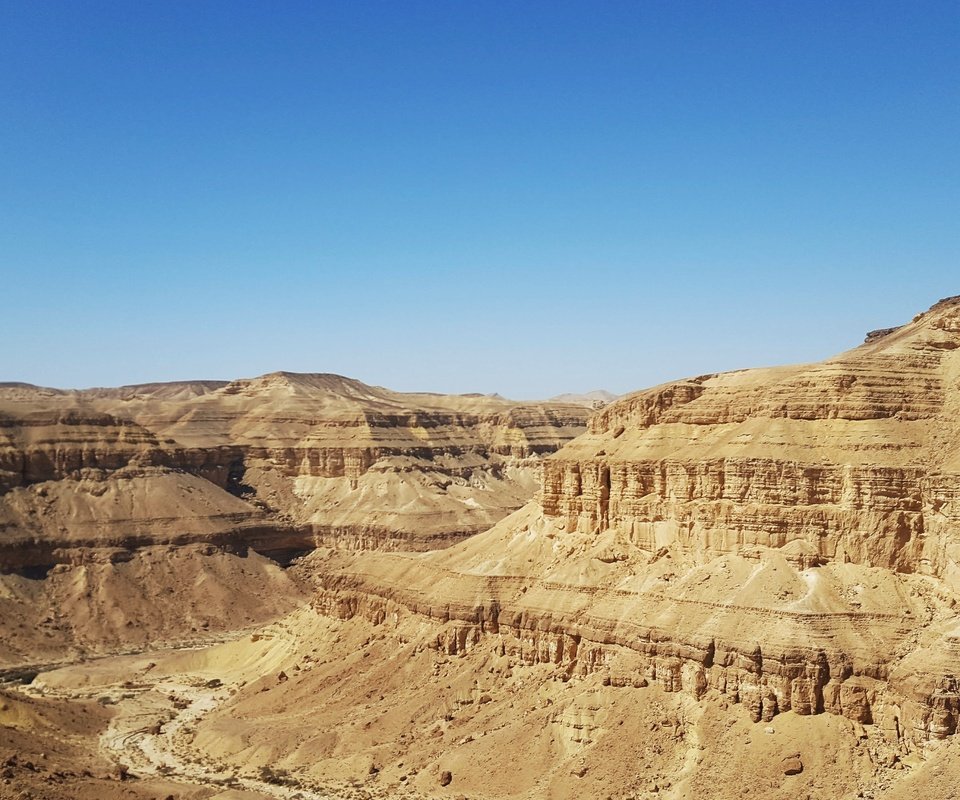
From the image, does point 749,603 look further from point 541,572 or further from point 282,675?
point 282,675

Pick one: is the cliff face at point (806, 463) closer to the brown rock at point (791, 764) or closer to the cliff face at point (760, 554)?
the cliff face at point (760, 554)

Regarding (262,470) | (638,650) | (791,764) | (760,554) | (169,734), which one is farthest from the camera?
(262,470)

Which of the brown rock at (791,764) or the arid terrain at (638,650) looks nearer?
the brown rock at (791,764)

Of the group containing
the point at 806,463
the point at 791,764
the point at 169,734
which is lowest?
the point at 169,734

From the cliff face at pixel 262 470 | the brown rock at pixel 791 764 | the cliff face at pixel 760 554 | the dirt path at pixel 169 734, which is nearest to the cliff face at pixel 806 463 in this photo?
the cliff face at pixel 760 554

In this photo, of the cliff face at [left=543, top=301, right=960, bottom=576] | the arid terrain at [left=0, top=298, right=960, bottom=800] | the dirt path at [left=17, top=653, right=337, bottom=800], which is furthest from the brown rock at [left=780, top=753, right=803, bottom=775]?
the dirt path at [left=17, top=653, right=337, bottom=800]

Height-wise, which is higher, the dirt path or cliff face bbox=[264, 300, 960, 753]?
cliff face bbox=[264, 300, 960, 753]

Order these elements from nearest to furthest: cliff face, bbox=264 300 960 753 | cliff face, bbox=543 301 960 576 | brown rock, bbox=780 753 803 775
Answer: brown rock, bbox=780 753 803 775 → cliff face, bbox=264 300 960 753 → cliff face, bbox=543 301 960 576

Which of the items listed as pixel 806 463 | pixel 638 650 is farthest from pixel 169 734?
pixel 806 463

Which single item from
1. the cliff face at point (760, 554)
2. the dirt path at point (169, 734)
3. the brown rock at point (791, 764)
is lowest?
the dirt path at point (169, 734)

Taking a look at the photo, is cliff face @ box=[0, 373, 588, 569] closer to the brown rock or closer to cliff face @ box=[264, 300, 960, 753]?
cliff face @ box=[264, 300, 960, 753]

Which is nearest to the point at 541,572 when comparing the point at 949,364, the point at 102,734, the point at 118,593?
the point at 949,364

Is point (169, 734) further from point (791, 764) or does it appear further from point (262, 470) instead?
point (262, 470)
